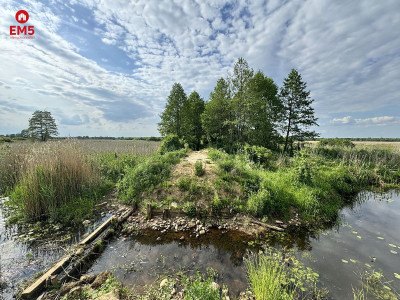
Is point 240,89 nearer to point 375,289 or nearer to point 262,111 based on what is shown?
point 262,111

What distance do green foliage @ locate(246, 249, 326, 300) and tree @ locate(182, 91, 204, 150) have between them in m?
17.1

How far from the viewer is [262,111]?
61.8 ft

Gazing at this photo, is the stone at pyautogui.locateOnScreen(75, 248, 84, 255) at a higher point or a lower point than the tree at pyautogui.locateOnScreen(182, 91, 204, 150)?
lower

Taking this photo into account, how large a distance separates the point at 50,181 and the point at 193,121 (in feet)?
65.2

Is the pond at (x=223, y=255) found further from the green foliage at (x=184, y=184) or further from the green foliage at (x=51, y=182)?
the green foliage at (x=184, y=184)

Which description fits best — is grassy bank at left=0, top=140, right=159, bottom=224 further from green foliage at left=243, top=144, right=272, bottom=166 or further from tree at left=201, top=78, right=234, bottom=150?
tree at left=201, top=78, right=234, bottom=150

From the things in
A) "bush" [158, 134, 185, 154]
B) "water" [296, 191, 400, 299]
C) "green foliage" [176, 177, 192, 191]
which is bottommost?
"water" [296, 191, 400, 299]

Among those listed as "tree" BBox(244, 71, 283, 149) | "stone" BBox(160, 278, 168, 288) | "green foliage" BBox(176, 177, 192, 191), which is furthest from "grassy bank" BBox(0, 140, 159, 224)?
"tree" BBox(244, 71, 283, 149)

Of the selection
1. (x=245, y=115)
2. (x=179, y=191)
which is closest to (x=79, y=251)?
(x=179, y=191)

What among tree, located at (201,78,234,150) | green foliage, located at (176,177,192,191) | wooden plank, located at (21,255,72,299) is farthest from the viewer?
tree, located at (201,78,234,150)

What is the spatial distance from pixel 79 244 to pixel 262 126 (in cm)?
1867

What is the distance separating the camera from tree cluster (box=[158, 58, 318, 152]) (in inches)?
735

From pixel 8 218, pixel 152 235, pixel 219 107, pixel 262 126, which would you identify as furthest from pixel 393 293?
pixel 219 107

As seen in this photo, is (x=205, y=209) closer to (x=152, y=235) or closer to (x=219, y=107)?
(x=152, y=235)
